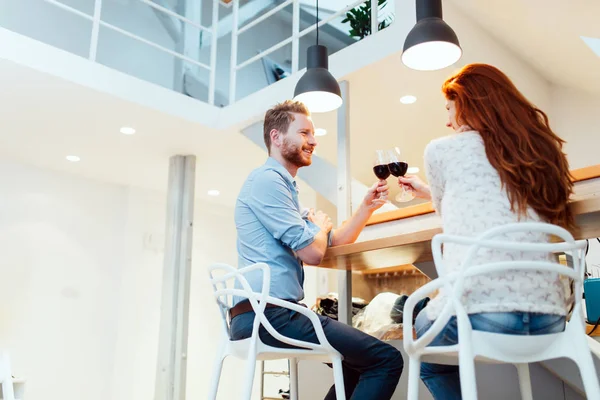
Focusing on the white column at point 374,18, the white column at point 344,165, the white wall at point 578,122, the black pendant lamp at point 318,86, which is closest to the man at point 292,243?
the black pendant lamp at point 318,86

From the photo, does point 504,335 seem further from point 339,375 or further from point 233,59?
point 233,59

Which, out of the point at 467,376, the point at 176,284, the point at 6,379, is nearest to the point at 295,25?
the point at 176,284

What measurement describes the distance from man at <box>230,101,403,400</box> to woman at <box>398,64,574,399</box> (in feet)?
0.85

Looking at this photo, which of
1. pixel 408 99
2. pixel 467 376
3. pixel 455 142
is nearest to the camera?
pixel 467 376

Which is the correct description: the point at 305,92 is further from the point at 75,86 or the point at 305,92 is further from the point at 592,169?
the point at 75,86

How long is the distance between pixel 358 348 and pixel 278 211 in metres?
0.44

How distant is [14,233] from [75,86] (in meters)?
1.88

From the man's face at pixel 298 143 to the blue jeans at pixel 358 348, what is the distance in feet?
1.82

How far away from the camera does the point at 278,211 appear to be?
164 cm

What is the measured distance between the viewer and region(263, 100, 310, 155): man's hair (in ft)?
6.23

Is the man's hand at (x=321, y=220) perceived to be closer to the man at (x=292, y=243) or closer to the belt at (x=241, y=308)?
the man at (x=292, y=243)

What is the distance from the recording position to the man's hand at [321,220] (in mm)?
1882

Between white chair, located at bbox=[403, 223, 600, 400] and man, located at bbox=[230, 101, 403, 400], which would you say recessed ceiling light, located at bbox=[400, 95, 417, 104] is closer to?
man, located at bbox=[230, 101, 403, 400]

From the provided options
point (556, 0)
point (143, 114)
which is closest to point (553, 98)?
point (556, 0)
